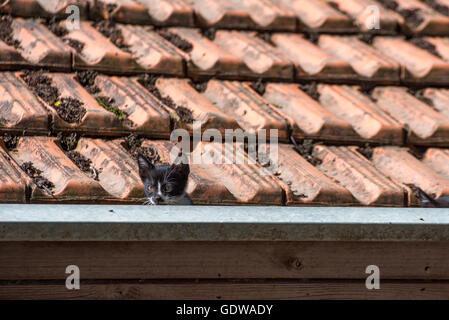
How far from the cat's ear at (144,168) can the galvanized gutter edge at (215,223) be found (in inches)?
28.7

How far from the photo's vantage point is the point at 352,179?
2.84m

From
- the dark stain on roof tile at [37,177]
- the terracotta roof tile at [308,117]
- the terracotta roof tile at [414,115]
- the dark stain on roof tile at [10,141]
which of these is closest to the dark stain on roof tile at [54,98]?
the dark stain on roof tile at [10,141]

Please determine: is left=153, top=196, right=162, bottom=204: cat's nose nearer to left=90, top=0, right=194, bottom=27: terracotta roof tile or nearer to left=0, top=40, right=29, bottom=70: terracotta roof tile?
left=0, top=40, right=29, bottom=70: terracotta roof tile

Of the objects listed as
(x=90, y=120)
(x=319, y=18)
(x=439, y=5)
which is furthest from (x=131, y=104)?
(x=439, y=5)

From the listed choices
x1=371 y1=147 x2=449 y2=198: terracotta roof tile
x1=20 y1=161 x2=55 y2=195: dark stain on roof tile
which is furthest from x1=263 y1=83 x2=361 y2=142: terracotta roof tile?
x1=20 y1=161 x2=55 y2=195: dark stain on roof tile

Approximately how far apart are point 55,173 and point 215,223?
84 centimetres

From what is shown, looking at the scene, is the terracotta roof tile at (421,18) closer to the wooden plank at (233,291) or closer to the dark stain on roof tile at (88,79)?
the dark stain on roof tile at (88,79)

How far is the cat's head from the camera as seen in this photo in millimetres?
2773

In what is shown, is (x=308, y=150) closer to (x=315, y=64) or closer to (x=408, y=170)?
(x=408, y=170)

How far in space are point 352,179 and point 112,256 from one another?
1.17m

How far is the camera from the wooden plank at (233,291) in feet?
6.82

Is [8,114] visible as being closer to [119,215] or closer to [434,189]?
[119,215]

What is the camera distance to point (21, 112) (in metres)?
2.72
